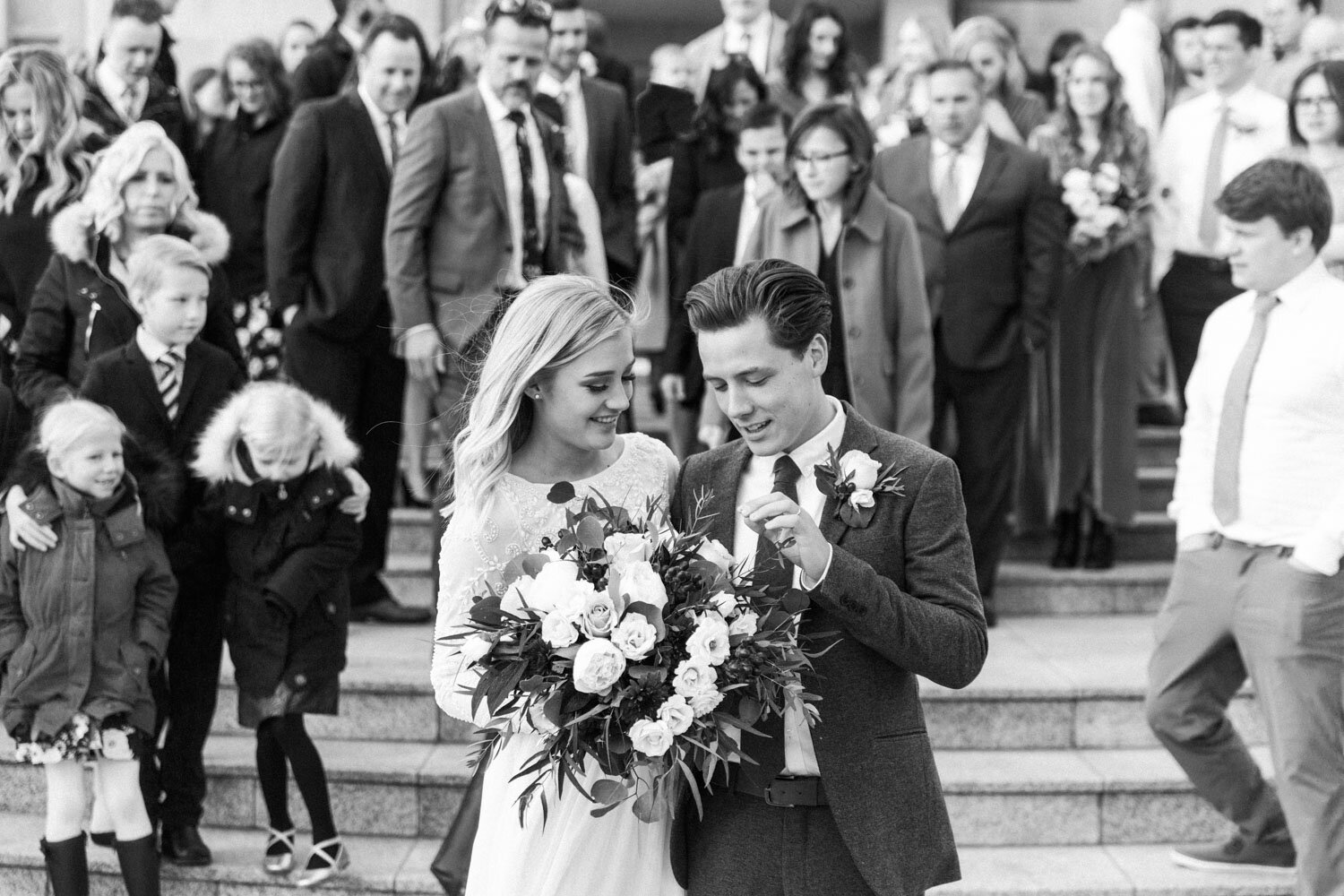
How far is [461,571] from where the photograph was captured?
3.10 m

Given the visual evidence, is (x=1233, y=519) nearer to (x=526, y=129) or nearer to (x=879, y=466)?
(x=879, y=466)

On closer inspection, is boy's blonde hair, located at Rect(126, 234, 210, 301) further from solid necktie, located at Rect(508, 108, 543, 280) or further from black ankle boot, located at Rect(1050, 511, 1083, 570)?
black ankle boot, located at Rect(1050, 511, 1083, 570)

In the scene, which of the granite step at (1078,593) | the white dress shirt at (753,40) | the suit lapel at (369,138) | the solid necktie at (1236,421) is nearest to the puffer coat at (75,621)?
the suit lapel at (369,138)

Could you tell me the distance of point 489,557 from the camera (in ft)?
10.2

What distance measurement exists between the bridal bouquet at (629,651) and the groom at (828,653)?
212 millimetres

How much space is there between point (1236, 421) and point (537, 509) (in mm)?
2524

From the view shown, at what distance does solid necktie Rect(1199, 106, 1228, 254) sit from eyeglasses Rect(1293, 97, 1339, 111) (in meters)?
1.27

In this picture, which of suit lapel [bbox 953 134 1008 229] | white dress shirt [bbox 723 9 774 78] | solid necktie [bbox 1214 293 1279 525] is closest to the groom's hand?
solid necktie [bbox 1214 293 1279 525]

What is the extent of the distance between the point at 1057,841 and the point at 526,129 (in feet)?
10.2

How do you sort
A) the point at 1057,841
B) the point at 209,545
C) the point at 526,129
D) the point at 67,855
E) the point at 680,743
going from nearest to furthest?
the point at 680,743 < the point at 67,855 < the point at 209,545 < the point at 1057,841 < the point at 526,129

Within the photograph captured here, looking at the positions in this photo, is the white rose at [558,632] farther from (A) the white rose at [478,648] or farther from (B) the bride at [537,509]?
(B) the bride at [537,509]

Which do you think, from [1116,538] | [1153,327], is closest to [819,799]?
[1116,538]

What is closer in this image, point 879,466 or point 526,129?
point 879,466

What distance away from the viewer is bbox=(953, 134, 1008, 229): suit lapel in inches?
264
